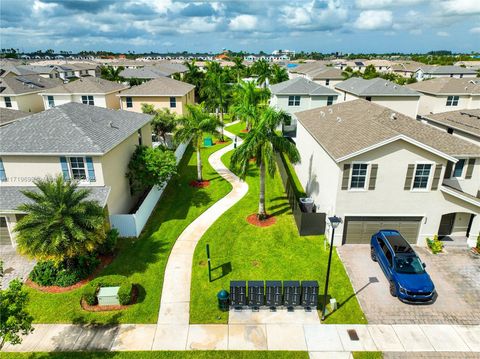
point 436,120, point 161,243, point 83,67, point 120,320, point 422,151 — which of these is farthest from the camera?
point 83,67

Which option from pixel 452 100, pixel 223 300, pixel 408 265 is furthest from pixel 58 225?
pixel 452 100

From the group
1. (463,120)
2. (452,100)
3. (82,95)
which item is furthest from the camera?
(452,100)

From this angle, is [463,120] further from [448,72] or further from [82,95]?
[448,72]

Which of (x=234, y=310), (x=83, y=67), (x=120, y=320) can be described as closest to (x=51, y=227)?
(x=120, y=320)

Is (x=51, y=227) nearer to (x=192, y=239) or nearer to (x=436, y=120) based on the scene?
(x=192, y=239)

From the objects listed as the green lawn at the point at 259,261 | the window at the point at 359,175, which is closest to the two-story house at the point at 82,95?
A: the green lawn at the point at 259,261

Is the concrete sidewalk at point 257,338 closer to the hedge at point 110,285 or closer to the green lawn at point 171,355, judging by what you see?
the green lawn at point 171,355
